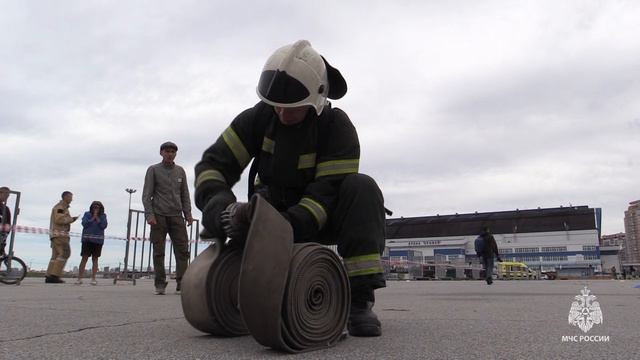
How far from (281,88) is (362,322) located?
1.11 metres

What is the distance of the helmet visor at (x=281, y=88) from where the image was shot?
226 centimetres

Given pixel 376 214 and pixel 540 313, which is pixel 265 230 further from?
pixel 540 313

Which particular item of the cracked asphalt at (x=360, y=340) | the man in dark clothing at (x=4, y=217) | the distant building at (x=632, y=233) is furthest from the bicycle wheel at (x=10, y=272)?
the distant building at (x=632, y=233)

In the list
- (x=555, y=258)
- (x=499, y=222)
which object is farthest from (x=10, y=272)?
(x=499, y=222)

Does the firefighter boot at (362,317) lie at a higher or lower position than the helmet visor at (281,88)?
lower

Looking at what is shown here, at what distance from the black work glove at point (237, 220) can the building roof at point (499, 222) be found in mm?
71706

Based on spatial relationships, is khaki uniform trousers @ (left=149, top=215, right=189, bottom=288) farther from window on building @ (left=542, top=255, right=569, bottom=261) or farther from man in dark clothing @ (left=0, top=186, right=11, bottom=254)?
window on building @ (left=542, top=255, right=569, bottom=261)

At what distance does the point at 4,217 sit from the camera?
340 inches

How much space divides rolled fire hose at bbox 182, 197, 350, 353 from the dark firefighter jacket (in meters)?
0.30

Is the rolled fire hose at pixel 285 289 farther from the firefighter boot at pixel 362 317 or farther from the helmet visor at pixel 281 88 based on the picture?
the helmet visor at pixel 281 88

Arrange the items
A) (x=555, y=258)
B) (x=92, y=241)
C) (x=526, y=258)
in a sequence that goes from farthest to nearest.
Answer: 1. (x=526, y=258)
2. (x=555, y=258)
3. (x=92, y=241)

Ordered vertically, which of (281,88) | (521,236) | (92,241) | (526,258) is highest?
(521,236)

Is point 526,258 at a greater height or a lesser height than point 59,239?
lesser

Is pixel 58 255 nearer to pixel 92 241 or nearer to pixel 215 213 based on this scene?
pixel 92 241
